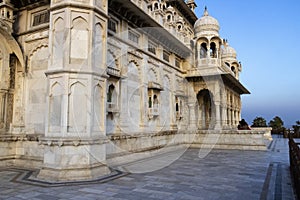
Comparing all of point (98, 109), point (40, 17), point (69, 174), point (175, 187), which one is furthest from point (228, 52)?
point (69, 174)

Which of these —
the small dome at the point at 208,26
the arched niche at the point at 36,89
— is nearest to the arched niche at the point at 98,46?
the arched niche at the point at 36,89

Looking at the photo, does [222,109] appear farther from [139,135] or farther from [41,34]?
[41,34]

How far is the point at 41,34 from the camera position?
9.57 meters

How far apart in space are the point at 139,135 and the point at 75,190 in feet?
18.5

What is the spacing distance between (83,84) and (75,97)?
1.52ft

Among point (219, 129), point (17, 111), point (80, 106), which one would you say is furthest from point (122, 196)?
point (219, 129)

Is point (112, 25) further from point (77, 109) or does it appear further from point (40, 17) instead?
point (77, 109)

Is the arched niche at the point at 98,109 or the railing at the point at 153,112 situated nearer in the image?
the arched niche at the point at 98,109

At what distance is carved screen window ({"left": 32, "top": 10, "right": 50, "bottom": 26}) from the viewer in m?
9.55

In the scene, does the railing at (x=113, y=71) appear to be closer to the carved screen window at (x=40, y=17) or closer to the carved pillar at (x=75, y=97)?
the carved pillar at (x=75, y=97)

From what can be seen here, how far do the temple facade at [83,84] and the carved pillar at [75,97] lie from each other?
29 mm

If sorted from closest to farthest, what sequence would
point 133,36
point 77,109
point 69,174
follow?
point 69,174
point 77,109
point 133,36

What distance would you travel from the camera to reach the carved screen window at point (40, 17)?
31.3ft

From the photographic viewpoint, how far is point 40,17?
32.0ft
